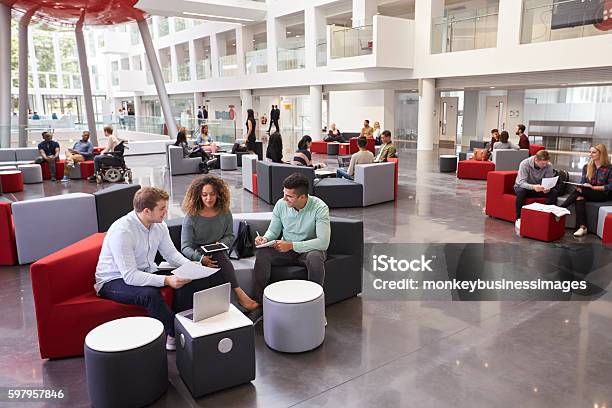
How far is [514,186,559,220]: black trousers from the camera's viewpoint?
738 cm

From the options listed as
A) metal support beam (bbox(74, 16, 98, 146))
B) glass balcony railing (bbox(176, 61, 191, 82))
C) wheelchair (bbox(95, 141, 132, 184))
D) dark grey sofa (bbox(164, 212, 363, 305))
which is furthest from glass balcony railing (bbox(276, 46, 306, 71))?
dark grey sofa (bbox(164, 212, 363, 305))

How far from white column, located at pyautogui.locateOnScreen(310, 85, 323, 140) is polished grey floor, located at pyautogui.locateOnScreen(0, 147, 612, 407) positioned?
66.2 feet

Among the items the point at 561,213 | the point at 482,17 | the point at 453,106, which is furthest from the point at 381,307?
the point at 453,106

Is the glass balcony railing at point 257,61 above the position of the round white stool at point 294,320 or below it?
above

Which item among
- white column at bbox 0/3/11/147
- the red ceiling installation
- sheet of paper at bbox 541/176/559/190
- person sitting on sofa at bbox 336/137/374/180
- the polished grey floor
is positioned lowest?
the polished grey floor

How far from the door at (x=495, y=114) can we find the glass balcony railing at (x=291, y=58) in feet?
31.0

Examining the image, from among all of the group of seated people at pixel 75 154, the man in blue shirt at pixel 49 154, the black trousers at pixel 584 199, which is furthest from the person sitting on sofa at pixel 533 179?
the man in blue shirt at pixel 49 154

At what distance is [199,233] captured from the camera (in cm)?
431

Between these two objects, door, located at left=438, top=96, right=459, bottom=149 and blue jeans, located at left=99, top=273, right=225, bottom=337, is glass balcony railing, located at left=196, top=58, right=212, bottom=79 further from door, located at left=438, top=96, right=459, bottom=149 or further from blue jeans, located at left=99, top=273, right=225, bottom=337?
blue jeans, located at left=99, top=273, right=225, bottom=337

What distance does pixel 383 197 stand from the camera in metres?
9.66

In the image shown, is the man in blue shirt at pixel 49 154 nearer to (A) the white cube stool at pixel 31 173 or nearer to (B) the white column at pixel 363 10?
(A) the white cube stool at pixel 31 173

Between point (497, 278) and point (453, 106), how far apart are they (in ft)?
68.5

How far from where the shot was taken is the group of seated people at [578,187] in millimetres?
7043

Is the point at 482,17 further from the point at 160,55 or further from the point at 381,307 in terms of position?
the point at 160,55
